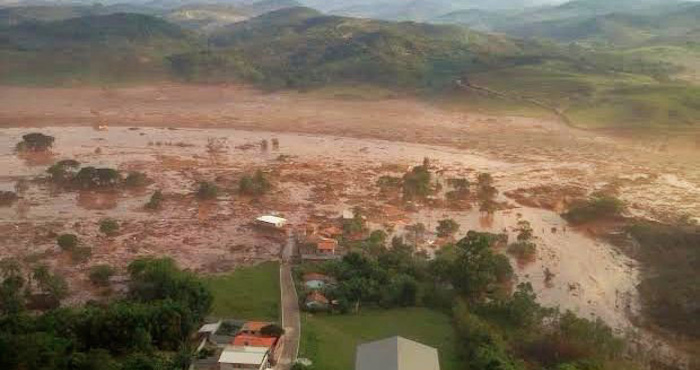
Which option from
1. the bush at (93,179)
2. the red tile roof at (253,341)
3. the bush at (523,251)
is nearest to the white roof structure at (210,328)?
the red tile roof at (253,341)

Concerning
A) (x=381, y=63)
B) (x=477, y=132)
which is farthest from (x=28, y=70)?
(x=477, y=132)

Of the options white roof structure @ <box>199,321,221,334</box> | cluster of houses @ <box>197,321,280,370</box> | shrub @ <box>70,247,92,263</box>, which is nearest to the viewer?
cluster of houses @ <box>197,321,280,370</box>

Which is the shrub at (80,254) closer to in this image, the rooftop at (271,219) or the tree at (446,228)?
the rooftop at (271,219)

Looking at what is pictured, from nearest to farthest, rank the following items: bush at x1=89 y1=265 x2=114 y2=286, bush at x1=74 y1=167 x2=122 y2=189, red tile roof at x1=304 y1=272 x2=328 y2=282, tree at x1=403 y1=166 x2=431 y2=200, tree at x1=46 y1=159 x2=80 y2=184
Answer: bush at x1=89 y1=265 x2=114 y2=286
red tile roof at x1=304 y1=272 x2=328 y2=282
bush at x1=74 y1=167 x2=122 y2=189
tree at x1=403 y1=166 x2=431 y2=200
tree at x1=46 y1=159 x2=80 y2=184

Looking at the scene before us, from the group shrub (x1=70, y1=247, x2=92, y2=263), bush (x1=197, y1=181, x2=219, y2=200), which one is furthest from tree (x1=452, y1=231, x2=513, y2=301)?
bush (x1=197, y1=181, x2=219, y2=200)

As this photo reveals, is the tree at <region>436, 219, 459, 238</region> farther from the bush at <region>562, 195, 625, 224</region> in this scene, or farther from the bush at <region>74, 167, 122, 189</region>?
the bush at <region>74, 167, 122, 189</region>
